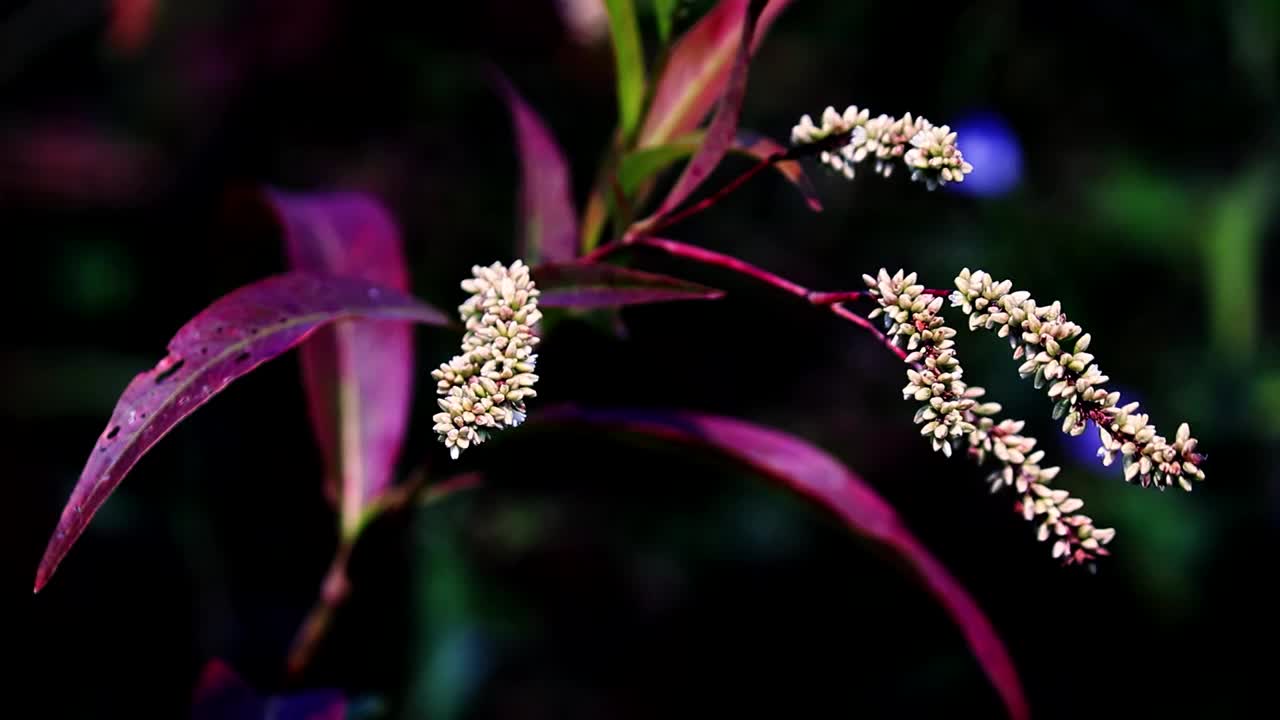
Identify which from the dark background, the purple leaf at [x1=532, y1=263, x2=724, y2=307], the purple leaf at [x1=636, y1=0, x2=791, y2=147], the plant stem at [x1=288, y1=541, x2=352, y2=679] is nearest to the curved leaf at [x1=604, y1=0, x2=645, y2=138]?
the purple leaf at [x1=636, y1=0, x2=791, y2=147]

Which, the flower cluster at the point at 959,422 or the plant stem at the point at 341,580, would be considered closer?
the flower cluster at the point at 959,422

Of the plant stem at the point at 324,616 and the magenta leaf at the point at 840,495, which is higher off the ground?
the magenta leaf at the point at 840,495

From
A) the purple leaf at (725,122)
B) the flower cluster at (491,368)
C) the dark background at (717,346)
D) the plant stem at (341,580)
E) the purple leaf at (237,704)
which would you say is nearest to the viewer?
the flower cluster at (491,368)

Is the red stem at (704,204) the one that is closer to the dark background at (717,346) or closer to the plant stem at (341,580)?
the plant stem at (341,580)

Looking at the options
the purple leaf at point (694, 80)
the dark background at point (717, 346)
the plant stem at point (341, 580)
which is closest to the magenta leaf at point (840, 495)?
the plant stem at point (341, 580)

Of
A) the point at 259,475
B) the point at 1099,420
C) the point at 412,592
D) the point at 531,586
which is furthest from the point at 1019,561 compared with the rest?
the point at 1099,420

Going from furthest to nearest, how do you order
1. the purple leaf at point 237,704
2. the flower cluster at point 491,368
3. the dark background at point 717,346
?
the dark background at point 717,346, the purple leaf at point 237,704, the flower cluster at point 491,368
